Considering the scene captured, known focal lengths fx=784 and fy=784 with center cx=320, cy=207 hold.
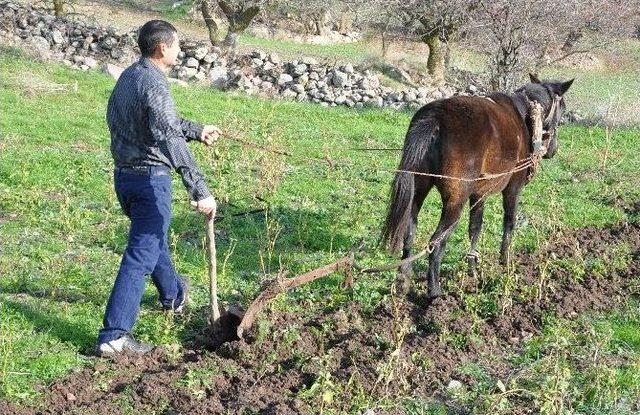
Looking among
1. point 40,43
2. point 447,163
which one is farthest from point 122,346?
point 40,43

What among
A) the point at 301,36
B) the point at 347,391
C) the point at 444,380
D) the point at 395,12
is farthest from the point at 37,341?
the point at 301,36

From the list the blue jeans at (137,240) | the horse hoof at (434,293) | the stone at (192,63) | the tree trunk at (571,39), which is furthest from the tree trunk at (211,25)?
the blue jeans at (137,240)

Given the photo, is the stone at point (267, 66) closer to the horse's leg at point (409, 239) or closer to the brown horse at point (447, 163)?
the brown horse at point (447, 163)

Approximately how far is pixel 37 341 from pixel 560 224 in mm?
5470

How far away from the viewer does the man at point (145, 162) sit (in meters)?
4.98

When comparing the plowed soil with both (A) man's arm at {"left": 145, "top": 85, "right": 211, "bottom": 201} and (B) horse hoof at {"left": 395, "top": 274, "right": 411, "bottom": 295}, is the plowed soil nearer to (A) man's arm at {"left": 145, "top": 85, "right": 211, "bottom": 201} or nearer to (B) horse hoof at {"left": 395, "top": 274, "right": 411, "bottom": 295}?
(B) horse hoof at {"left": 395, "top": 274, "right": 411, "bottom": 295}

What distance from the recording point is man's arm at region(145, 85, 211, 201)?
16.2 feet

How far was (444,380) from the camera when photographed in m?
5.25

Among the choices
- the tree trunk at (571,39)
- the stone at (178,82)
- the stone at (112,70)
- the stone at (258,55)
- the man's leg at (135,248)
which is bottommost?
the man's leg at (135,248)

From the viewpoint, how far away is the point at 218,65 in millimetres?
19953

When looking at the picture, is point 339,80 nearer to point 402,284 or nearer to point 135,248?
point 402,284

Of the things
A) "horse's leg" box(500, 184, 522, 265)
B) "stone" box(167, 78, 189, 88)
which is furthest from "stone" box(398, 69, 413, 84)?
"horse's leg" box(500, 184, 522, 265)

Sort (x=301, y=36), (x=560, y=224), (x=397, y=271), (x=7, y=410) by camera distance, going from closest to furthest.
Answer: (x=7, y=410), (x=397, y=271), (x=560, y=224), (x=301, y=36)

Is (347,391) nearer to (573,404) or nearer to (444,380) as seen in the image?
(444,380)
